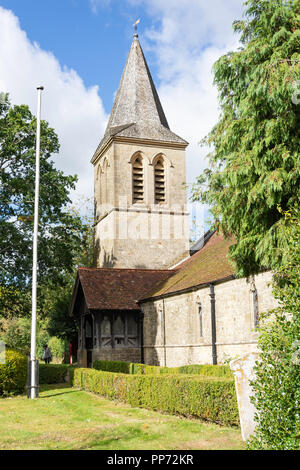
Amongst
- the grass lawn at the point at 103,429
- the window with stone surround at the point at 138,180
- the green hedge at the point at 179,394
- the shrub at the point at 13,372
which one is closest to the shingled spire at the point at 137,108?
the window with stone surround at the point at 138,180

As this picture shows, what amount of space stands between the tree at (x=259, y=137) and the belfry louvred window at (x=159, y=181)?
2136 cm

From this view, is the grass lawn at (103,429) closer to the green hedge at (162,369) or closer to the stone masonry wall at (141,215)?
the green hedge at (162,369)

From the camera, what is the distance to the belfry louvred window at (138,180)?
111 ft

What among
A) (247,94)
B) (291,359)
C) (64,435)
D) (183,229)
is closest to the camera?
(291,359)

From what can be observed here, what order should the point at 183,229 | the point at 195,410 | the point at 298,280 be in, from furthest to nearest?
the point at 183,229, the point at 195,410, the point at 298,280

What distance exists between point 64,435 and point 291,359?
17.8 ft

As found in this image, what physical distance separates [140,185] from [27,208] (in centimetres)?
979

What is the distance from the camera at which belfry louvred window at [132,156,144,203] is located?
111 feet

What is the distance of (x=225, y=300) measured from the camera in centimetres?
1872

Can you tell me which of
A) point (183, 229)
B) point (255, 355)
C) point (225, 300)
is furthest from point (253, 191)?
point (183, 229)

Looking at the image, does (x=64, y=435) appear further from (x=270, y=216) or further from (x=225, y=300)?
(x=225, y=300)

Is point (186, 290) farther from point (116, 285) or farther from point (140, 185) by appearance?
point (140, 185)

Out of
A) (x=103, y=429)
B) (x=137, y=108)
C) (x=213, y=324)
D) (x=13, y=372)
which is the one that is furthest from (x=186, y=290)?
(x=137, y=108)

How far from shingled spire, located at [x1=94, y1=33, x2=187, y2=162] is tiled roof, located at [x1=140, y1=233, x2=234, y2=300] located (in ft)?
37.4
